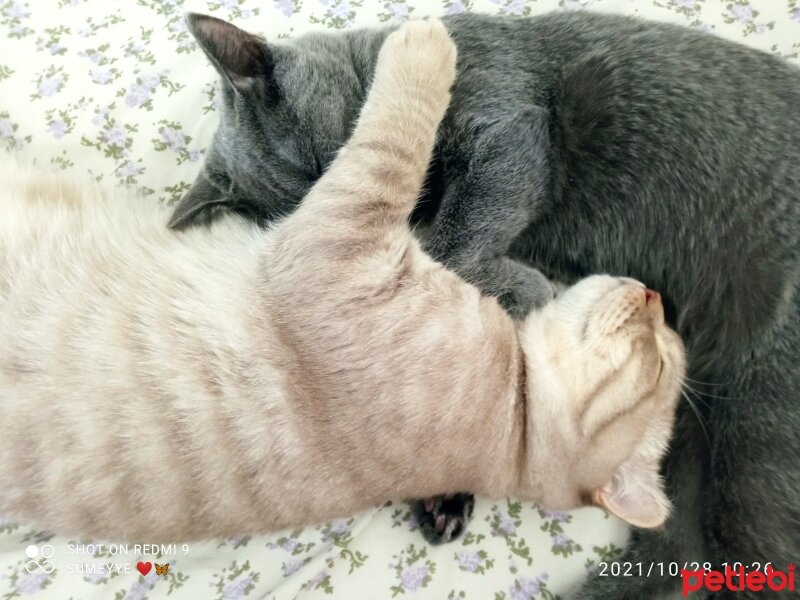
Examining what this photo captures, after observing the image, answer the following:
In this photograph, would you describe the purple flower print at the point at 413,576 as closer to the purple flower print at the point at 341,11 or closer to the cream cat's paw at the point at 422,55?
the cream cat's paw at the point at 422,55

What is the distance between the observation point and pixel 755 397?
4.17 ft

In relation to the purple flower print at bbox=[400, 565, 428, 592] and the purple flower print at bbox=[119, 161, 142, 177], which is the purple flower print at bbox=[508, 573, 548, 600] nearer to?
the purple flower print at bbox=[400, 565, 428, 592]

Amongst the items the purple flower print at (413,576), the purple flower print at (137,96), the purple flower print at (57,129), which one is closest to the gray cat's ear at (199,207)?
the purple flower print at (137,96)

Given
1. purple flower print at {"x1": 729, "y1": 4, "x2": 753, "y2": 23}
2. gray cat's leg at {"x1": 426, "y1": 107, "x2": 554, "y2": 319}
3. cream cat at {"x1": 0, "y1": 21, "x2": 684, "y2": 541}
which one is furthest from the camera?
purple flower print at {"x1": 729, "y1": 4, "x2": 753, "y2": 23}

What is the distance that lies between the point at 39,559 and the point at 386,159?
1.21 m

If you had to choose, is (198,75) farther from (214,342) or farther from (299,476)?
(299,476)

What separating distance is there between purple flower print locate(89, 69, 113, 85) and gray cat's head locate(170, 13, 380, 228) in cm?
50

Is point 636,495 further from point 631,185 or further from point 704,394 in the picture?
point 631,185

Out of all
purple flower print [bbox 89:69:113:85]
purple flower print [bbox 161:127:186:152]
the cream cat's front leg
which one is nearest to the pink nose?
the cream cat's front leg

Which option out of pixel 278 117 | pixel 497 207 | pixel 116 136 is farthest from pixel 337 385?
pixel 116 136

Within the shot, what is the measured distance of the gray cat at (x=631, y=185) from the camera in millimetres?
Result: 1269

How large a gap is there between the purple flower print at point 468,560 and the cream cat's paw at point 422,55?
3.51 ft

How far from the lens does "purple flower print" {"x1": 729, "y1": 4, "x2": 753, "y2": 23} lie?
1.67 meters

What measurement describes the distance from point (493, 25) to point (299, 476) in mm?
1165
